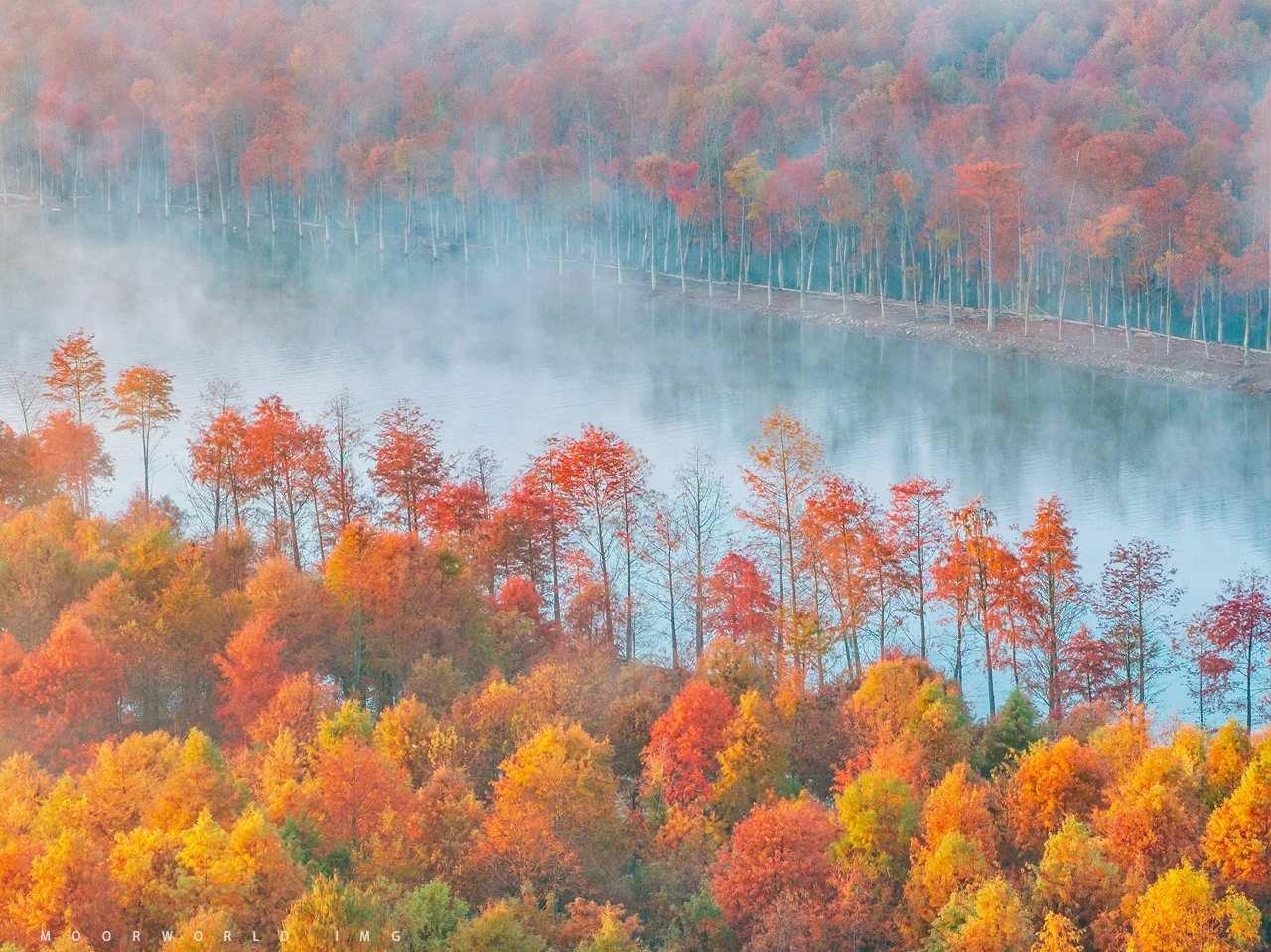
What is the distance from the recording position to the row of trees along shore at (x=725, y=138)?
268 ft

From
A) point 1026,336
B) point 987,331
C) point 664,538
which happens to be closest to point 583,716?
point 664,538

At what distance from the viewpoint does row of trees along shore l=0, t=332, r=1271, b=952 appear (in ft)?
87.5

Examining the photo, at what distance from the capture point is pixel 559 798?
30047 millimetres

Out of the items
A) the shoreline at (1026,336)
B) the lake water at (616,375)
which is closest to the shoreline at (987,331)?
the shoreline at (1026,336)

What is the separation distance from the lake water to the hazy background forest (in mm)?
459

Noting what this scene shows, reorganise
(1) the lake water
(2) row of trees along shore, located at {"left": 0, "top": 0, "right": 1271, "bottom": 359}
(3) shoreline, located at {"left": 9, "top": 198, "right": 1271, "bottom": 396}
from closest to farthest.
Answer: (1) the lake water, (3) shoreline, located at {"left": 9, "top": 198, "right": 1271, "bottom": 396}, (2) row of trees along shore, located at {"left": 0, "top": 0, "right": 1271, "bottom": 359}

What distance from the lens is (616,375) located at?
72312mm

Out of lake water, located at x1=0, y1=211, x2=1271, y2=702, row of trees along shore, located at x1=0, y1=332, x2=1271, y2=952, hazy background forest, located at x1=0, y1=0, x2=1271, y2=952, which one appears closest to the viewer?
row of trees along shore, located at x1=0, y1=332, x2=1271, y2=952

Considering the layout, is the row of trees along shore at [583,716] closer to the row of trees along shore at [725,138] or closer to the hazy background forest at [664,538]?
the hazy background forest at [664,538]

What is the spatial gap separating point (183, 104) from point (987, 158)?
58.9m

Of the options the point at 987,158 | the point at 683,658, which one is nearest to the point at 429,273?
the point at 987,158

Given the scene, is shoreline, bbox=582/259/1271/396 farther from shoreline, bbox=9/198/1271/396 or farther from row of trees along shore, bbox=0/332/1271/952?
row of trees along shore, bbox=0/332/1271/952

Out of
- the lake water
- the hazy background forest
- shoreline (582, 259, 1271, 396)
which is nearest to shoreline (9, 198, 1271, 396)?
shoreline (582, 259, 1271, 396)

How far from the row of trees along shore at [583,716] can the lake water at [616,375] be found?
19.4 ft
